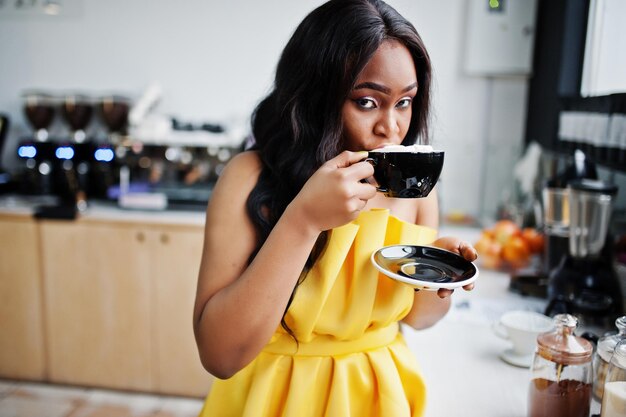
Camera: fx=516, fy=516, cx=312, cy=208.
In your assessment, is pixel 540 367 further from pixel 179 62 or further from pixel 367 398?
pixel 179 62

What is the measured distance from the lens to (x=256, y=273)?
820mm

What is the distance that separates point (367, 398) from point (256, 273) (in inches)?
13.8

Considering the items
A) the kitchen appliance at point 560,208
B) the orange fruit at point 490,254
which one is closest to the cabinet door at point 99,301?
the orange fruit at point 490,254

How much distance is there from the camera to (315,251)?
3.10 feet

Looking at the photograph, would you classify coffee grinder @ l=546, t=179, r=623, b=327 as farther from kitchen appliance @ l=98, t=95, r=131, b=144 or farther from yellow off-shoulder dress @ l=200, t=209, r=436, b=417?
kitchen appliance @ l=98, t=95, r=131, b=144

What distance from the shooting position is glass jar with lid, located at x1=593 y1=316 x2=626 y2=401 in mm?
869

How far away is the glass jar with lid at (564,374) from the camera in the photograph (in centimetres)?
86

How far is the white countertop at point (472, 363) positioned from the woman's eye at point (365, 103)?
58 centimetres

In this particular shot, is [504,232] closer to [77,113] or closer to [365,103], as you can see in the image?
[365,103]

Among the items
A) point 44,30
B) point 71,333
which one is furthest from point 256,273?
point 44,30

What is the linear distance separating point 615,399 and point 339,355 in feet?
1.48

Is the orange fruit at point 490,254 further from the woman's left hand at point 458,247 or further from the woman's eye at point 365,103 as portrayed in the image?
the woman's eye at point 365,103

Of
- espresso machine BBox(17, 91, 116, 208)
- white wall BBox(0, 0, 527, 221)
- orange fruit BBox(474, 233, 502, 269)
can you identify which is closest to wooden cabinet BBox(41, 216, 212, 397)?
espresso machine BBox(17, 91, 116, 208)

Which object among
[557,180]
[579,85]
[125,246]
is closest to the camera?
[557,180]
